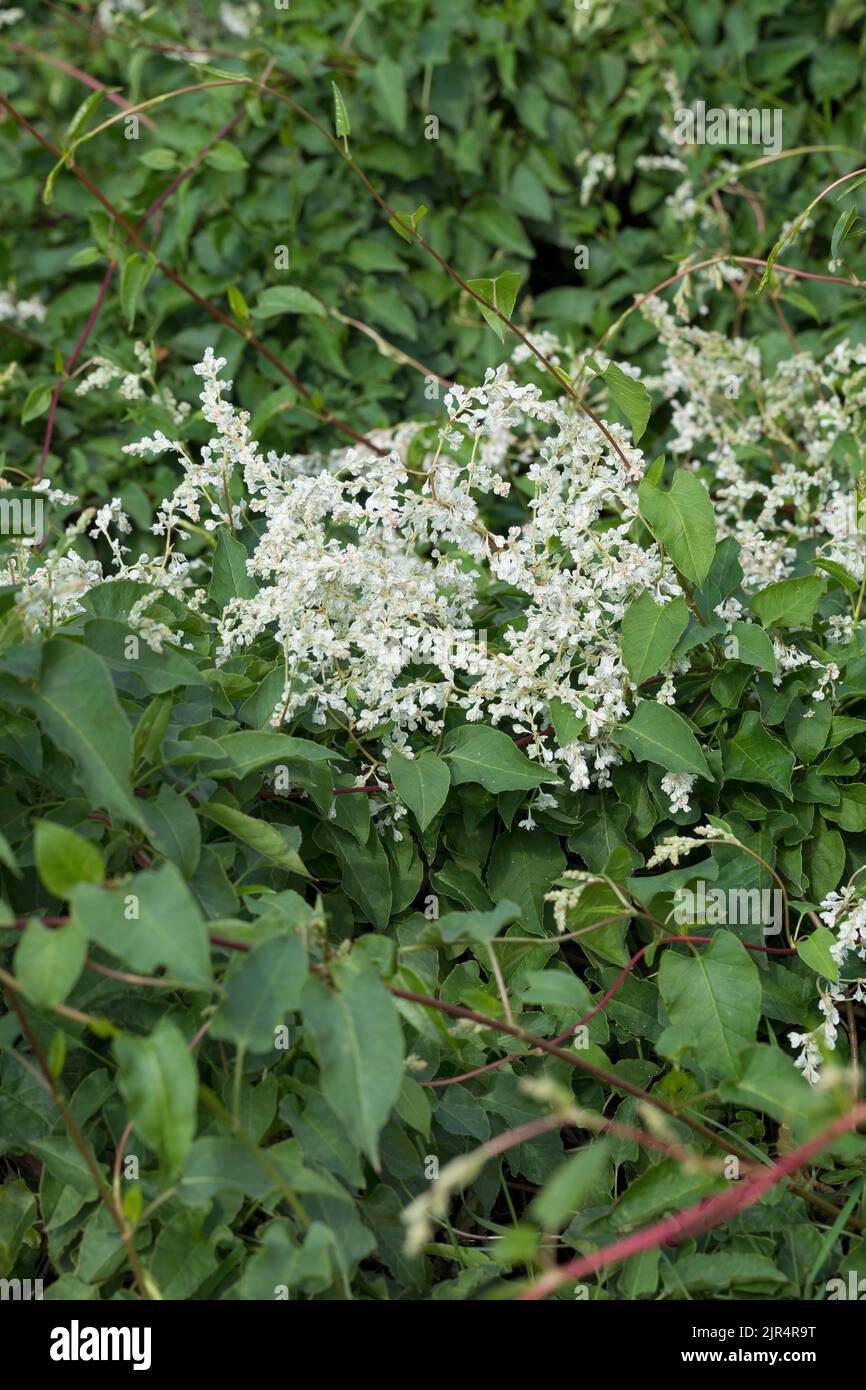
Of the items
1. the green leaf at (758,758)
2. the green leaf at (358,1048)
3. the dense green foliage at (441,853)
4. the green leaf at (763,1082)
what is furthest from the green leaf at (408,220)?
the green leaf at (763,1082)

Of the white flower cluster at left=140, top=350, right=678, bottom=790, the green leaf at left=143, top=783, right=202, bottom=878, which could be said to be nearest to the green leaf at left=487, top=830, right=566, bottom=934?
the white flower cluster at left=140, top=350, right=678, bottom=790

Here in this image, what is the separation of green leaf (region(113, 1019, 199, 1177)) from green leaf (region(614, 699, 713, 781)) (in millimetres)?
701

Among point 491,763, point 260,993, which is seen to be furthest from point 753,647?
point 260,993

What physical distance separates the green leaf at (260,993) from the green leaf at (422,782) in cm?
36

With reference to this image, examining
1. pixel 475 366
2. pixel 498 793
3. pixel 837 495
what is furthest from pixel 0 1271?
pixel 475 366

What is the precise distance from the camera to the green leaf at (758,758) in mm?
1644

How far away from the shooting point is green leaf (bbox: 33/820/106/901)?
1.13 meters

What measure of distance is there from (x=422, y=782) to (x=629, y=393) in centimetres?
57

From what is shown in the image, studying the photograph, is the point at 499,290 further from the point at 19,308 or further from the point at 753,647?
the point at 19,308

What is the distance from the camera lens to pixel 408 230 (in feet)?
5.58

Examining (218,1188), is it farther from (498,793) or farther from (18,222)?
(18,222)

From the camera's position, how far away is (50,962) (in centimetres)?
109

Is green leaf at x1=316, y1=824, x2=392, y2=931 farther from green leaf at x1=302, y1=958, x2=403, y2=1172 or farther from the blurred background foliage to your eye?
the blurred background foliage
